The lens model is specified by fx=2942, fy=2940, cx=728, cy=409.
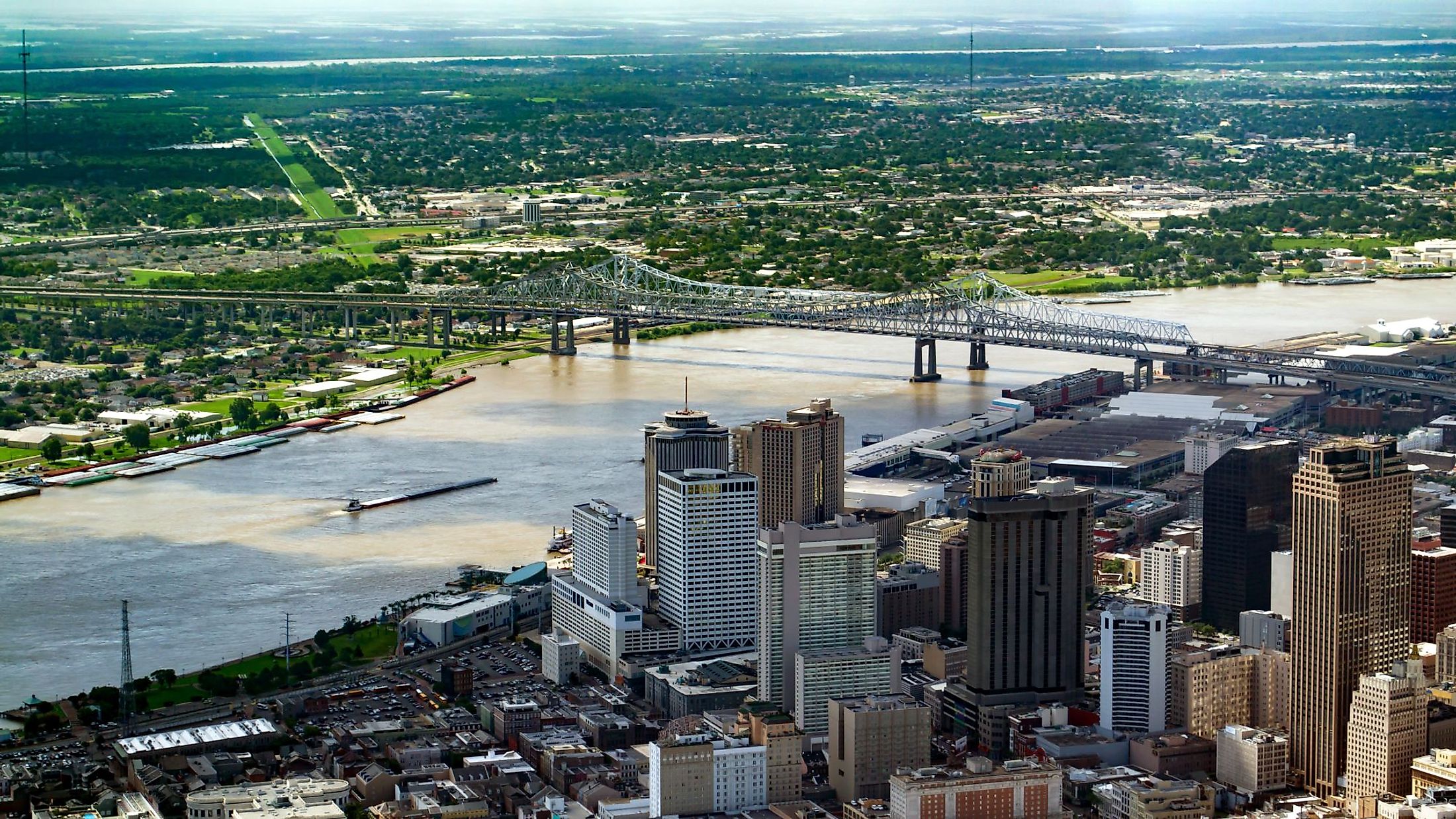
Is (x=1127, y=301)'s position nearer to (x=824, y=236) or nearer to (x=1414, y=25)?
(x=824, y=236)

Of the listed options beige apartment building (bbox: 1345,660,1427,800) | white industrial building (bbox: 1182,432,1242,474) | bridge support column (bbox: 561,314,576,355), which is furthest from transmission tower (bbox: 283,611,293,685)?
bridge support column (bbox: 561,314,576,355)

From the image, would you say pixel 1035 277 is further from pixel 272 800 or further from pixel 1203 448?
pixel 272 800

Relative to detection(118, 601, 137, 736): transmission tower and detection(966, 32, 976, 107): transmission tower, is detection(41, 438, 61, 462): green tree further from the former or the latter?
detection(966, 32, 976, 107): transmission tower

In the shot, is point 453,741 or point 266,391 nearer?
point 453,741

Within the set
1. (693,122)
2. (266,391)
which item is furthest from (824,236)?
(693,122)

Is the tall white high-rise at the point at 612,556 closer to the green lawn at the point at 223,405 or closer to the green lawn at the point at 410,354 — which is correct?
the green lawn at the point at 223,405

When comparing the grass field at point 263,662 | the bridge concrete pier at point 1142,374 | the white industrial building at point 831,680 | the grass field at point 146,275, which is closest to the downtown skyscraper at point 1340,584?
the white industrial building at point 831,680

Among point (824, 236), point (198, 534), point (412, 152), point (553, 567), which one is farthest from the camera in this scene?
point (412, 152)
